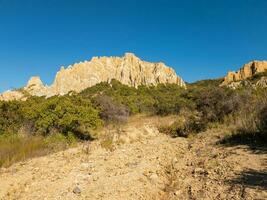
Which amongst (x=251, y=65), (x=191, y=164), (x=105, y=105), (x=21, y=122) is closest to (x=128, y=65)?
(x=251, y=65)

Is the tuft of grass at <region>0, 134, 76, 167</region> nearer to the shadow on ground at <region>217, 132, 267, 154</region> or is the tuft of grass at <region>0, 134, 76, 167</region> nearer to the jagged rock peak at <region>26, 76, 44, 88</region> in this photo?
the shadow on ground at <region>217, 132, 267, 154</region>

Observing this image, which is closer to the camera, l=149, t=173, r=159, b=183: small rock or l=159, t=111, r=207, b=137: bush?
l=149, t=173, r=159, b=183: small rock

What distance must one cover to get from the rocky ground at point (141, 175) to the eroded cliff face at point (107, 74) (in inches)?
2681

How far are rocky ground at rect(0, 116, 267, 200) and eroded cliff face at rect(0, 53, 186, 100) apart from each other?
68105mm

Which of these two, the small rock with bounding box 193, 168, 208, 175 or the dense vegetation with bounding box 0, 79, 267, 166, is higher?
the dense vegetation with bounding box 0, 79, 267, 166

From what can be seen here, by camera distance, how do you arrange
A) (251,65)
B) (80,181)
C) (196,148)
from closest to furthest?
(80,181) → (196,148) → (251,65)

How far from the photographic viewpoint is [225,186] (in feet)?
17.8

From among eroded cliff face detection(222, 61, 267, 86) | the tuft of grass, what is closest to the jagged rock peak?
eroded cliff face detection(222, 61, 267, 86)

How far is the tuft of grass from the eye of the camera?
8.66 m

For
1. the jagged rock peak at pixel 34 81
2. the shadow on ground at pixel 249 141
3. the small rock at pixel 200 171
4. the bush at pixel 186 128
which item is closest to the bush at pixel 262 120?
the shadow on ground at pixel 249 141

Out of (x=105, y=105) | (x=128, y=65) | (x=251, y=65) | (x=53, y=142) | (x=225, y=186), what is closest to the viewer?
(x=225, y=186)

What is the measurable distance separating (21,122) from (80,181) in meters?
8.21

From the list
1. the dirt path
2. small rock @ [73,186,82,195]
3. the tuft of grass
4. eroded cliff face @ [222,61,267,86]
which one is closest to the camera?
the dirt path

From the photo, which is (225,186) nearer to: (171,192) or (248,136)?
(171,192)
